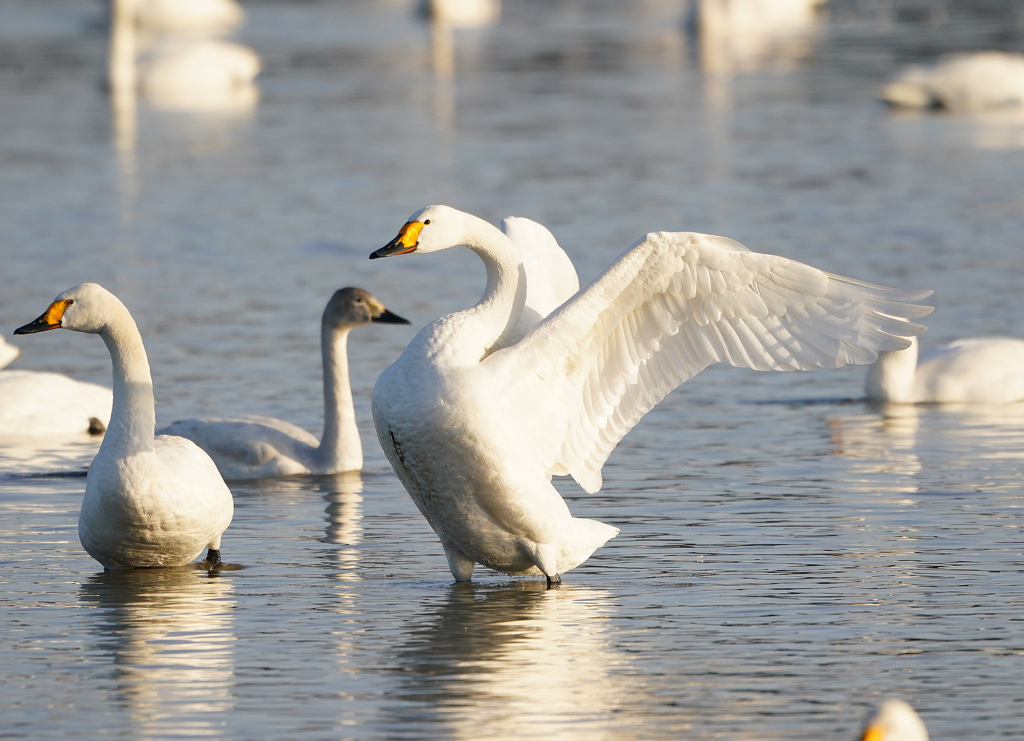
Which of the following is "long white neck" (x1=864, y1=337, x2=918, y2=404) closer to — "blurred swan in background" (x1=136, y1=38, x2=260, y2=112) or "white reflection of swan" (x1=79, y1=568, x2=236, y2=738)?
"white reflection of swan" (x1=79, y1=568, x2=236, y2=738)

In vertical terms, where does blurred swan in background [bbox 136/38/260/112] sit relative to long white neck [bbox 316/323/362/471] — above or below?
above

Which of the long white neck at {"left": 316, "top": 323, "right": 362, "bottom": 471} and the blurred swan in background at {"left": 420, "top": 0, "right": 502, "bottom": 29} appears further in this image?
the blurred swan in background at {"left": 420, "top": 0, "right": 502, "bottom": 29}

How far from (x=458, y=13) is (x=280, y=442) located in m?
32.3

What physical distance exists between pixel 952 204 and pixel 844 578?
12.1 m

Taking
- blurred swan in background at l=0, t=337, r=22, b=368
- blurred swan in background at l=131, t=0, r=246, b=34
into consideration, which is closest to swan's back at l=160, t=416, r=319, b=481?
blurred swan in background at l=0, t=337, r=22, b=368

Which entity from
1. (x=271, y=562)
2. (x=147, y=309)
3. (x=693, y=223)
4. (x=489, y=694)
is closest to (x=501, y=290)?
(x=271, y=562)

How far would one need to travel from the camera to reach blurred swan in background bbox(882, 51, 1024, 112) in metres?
27.3

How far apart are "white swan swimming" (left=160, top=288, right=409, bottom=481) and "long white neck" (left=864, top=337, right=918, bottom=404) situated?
3316mm

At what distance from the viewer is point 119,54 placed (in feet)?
102

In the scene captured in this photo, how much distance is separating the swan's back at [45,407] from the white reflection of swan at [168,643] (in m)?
3.25

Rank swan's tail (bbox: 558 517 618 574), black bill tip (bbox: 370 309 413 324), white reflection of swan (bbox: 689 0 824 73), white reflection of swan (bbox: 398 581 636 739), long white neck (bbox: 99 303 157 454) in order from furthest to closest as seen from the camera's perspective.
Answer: white reflection of swan (bbox: 689 0 824 73) < black bill tip (bbox: 370 309 413 324) < long white neck (bbox: 99 303 157 454) < swan's tail (bbox: 558 517 618 574) < white reflection of swan (bbox: 398 581 636 739)

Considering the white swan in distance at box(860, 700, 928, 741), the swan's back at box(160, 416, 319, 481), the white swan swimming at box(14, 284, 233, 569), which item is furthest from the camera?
the swan's back at box(160, 416, 319, 481)

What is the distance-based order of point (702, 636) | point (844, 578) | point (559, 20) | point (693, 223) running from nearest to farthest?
point (702, 636) < point (844, 578) < point (693, 223) < point (559, 20)

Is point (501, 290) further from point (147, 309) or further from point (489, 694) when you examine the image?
point (147, 309)
